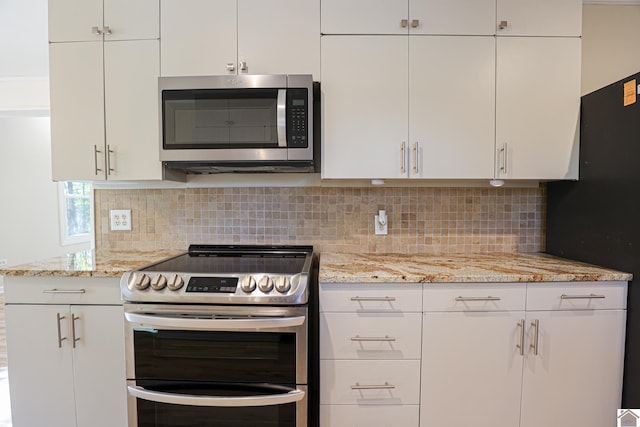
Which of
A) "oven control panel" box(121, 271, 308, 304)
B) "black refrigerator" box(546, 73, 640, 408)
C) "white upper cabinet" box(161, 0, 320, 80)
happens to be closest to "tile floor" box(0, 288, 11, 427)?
"oven control panel" box(121, 271, 308, 304)

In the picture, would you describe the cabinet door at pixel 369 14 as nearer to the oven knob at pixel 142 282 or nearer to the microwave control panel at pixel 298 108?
Answer: the microwave control panel at pixel 298 108

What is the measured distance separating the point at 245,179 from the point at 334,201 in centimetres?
55

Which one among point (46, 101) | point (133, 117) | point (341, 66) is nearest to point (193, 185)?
point (133, 117)

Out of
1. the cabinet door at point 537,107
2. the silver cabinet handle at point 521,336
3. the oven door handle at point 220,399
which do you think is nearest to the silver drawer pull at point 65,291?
the oven door handle at point 220,399

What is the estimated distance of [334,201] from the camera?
1.97m

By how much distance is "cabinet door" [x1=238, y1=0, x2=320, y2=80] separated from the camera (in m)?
1.61

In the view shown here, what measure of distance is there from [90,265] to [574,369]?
7.45 ft

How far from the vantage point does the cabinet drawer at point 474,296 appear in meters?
1.41

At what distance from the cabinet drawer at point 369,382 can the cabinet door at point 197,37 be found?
151 cm

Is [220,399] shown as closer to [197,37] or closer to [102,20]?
[197,37]

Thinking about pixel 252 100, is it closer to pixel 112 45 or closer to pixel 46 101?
pixel 112 45

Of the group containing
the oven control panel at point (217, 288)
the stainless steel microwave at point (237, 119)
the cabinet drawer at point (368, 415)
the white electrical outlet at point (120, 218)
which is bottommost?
the cabinet drawer at point (368, 415)

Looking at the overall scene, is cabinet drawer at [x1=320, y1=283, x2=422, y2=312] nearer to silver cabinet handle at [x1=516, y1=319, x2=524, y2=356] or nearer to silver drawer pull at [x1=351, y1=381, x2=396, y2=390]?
silver drawer pull at [x1=351, y1=381, x2=396, y2=390]

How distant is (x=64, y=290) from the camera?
1460mm
